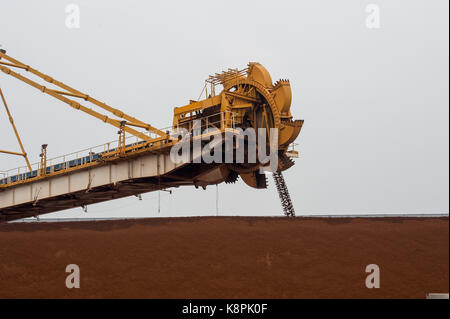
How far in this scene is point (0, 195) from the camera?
102 ft

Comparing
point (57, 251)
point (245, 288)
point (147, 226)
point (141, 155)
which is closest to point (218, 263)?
point (245, 288)

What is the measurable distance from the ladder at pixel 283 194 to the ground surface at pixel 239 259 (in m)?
8.14

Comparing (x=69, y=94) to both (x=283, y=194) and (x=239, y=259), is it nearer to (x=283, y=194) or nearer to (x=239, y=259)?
(x=283, y=194)

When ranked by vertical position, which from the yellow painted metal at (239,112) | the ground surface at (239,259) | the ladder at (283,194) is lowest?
the ground surface at (239,259)

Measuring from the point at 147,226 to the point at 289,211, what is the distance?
34.4 ft

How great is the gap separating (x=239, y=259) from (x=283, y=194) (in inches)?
476

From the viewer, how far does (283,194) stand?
91.1 ft

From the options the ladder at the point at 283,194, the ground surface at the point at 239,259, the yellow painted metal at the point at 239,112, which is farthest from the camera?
the ladder at the point at 283,194

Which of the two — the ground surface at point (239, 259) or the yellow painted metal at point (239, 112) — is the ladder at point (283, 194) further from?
the ground surface at point (239, 259)

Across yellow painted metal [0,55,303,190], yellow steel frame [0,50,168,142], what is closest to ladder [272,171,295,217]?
yellow painted metal [0,55,303,190]

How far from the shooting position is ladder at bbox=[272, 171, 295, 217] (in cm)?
2735

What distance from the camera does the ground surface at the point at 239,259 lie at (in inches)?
569

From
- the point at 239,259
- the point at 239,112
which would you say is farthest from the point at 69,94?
the point at 239,259

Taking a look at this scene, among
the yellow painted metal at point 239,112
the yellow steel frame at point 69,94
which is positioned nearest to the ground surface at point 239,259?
the yellow painted metal at point 239,112
